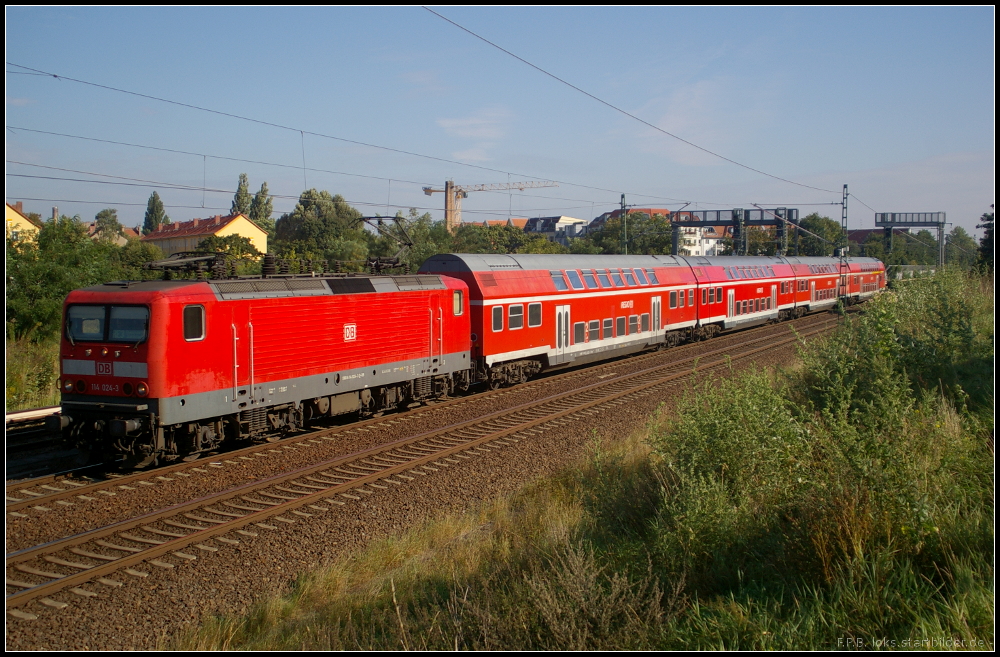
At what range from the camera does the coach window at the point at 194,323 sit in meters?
11.8

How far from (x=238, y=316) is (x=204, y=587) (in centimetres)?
573

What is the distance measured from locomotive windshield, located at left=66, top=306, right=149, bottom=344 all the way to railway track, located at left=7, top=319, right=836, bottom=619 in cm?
248

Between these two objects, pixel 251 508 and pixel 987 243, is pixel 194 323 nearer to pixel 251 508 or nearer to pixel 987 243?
pixel 251 508

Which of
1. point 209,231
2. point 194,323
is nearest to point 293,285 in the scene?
point 194,323

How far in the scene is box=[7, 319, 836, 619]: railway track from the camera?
26.9 feet

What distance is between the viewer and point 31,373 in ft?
67.4

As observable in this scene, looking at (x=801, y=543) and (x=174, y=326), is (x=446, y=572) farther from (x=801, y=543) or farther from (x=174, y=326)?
(x=174, y=326)

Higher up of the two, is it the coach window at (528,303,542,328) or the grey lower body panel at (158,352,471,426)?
the coach window at (528,303,542,328)

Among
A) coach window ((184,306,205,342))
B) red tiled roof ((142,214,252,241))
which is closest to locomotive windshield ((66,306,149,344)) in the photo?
coach window ((184,306,205,342))

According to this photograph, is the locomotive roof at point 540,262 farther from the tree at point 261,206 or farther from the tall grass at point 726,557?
the tree at point 261,206

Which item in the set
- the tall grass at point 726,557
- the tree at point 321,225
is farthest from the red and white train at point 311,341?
the tree at point 321,225

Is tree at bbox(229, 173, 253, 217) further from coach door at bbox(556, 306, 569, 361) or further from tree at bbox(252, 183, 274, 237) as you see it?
coach door at bbox(556, 306, 569, 361)

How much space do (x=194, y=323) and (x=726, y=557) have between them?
912 centimetres

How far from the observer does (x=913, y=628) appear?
5.06 meters
